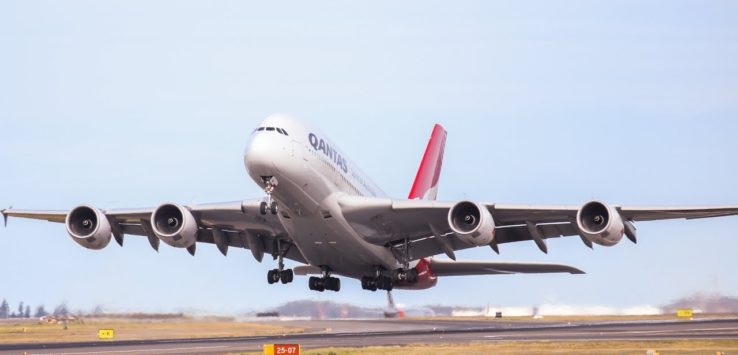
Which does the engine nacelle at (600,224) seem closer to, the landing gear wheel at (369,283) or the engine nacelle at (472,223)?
Answer: the engine nacelle at (472,223)

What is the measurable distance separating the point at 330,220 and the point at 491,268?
13856mm

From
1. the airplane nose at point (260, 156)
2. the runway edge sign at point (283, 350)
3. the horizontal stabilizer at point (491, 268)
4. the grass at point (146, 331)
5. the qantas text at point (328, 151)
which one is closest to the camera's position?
the runway edge sign at point (283, 350)

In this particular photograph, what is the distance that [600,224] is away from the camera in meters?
38.3

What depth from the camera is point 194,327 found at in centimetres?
5591

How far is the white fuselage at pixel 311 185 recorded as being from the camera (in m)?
35.9

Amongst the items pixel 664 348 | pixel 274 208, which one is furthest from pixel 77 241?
pixel 664 348

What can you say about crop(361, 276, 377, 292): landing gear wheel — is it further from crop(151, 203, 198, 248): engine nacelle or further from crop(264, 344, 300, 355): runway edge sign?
crop(264, 344, 300, 355): runway edge sign

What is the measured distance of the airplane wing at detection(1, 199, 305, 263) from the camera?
134 ft

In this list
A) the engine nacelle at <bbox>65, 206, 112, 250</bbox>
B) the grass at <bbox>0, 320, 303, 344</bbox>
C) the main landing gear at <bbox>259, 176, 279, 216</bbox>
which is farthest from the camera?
the grass at <bbox>0, 320, 303, 344</bbox>

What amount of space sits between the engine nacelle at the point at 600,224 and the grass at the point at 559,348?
12.6 ft

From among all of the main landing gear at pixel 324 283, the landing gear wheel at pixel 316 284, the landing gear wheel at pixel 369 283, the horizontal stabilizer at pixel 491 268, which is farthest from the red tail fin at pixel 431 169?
the landing gear wheel at pixel 316 284

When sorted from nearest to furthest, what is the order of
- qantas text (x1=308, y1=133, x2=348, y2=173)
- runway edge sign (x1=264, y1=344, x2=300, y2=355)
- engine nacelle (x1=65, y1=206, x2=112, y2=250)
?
1. runway edge sign (x1=264, y1=344, x2=300, y2=355)
2. qantas text (x1=308, y1=133, x2=348, y2=173)
3. engine nacelle (x1=65, y1=206, x2=112, y2=250)

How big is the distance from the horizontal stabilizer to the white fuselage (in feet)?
22.7

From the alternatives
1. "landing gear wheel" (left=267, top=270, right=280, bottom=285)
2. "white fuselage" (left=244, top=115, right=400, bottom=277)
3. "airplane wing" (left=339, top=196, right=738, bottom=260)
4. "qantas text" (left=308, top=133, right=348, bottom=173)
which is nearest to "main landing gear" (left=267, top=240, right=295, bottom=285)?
"landing gear wheel" (left=267, top=270, right=280, bottom=285)
